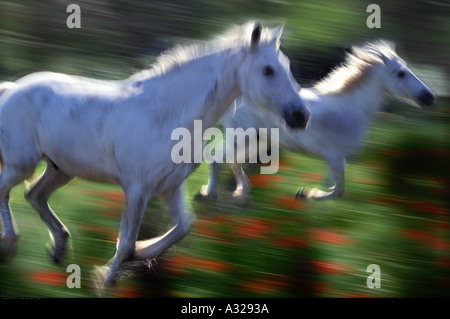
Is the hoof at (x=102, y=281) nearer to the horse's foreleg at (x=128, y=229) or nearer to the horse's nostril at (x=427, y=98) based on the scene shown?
the horse's foreleg at (x=128, y=229)

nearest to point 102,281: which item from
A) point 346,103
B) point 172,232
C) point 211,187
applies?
point 172,232

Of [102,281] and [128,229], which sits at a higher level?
[128,229]

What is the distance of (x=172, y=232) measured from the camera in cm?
384

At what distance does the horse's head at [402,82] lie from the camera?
4.28 metres

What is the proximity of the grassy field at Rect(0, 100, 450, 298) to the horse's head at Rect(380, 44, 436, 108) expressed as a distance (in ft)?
0.76

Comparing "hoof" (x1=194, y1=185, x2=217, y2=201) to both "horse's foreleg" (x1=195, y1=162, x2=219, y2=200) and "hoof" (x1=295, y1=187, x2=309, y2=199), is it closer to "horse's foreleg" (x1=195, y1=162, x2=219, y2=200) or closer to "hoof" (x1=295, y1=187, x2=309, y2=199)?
"horse's foreleg" (x1=195, y1=162, x2=219, y2=200)

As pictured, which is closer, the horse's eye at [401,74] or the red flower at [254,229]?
the red flower at [254,229]

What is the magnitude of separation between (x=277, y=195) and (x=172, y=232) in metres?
0.65

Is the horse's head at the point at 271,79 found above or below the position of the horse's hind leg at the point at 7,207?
above

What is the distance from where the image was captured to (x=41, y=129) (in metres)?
3.84

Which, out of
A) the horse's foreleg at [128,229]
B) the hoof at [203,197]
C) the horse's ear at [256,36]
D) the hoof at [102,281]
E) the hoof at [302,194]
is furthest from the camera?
the hoof at [203,197]

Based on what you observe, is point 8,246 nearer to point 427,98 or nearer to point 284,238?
point 284,238

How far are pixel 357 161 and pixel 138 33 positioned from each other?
4.85 feet

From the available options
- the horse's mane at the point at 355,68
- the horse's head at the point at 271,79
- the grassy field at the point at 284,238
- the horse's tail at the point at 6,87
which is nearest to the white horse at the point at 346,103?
the horse's mane at the point at 355,68
